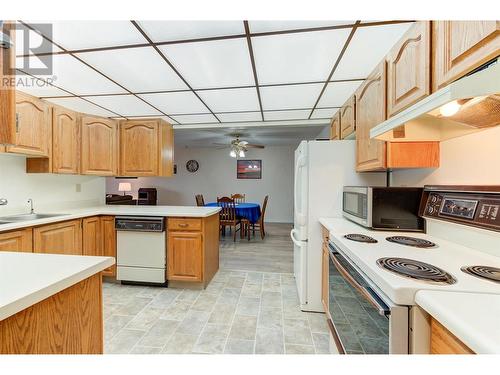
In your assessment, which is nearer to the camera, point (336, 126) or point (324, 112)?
point (336, 126)

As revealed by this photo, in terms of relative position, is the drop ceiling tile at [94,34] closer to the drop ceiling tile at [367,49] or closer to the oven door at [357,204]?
the drop ceiling tile at [367,49]

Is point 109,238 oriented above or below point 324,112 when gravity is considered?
below

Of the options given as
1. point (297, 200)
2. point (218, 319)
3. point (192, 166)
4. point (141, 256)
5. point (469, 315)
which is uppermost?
point (192, 166)

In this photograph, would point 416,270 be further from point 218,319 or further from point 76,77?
point 76,77

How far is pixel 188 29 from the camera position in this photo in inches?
55.2

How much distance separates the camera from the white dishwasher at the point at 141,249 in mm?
2521

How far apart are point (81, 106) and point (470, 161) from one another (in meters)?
3.72

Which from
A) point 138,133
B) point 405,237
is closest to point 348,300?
point 405,237

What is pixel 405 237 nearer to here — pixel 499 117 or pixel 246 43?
pixel 499 117

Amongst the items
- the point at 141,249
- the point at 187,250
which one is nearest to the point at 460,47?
the point at 187,250

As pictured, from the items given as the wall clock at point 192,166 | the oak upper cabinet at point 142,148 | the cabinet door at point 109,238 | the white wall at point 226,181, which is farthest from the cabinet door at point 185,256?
the wall clock at point 192,166

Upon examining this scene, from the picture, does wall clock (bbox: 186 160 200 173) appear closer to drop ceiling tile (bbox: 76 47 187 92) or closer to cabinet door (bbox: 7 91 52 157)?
cabinet door (bbox: 7 91 52 157)

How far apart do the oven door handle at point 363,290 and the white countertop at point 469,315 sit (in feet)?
0.39

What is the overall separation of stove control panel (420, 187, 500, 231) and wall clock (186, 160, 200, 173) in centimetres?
638
